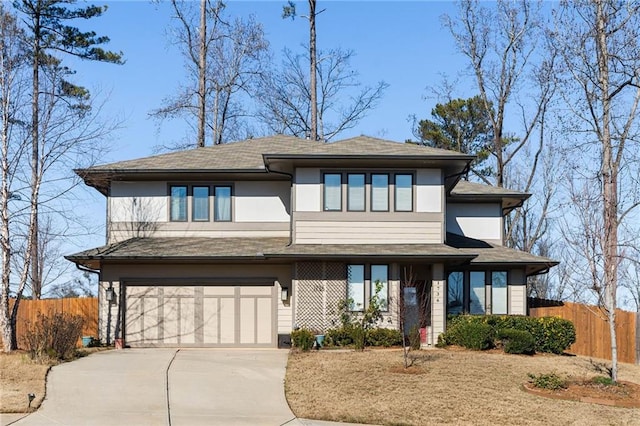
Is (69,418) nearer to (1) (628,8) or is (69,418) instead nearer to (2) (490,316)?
(2) (490,316)

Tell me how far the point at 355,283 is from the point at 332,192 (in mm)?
2758

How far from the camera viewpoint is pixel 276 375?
16547 mm

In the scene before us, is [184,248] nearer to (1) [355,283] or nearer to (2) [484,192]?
(1) [355,283]

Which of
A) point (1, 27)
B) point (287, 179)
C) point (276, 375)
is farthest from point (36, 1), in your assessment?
point (276, 375)

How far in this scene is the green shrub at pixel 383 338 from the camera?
806 inches

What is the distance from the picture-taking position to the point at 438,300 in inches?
838

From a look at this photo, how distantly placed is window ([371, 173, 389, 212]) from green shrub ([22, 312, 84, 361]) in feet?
29.5

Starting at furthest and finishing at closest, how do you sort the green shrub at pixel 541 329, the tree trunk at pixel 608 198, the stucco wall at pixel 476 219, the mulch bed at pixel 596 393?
1. the stucco wall at pixel 476 219
2. the green shrub at pixel 541 329
3. the tree trunk at pixel 608 198
4. the mulch bed at pixel 596 393

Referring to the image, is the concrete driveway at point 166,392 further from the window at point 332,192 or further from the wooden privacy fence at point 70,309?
the wooden privacy fence at point 70,309

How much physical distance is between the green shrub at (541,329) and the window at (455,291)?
2491 millimetres

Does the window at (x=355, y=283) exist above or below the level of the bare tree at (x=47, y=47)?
below

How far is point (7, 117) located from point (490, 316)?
48.1ft

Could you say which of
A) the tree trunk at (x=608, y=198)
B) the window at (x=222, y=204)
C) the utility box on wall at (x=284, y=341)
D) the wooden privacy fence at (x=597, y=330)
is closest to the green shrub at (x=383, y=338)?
the utility box on wall at (x=284, y=341)

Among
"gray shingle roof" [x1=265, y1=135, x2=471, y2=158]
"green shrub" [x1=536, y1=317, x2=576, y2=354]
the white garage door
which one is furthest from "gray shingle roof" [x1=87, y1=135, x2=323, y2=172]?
"green shrub" [x1=536, y1=317, x2=576, y2=354]
